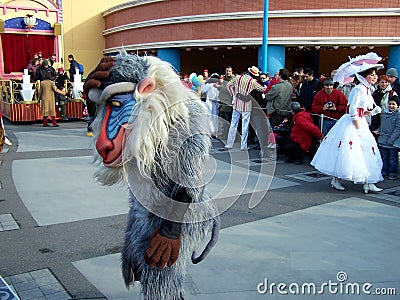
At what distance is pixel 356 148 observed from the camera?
5855mm

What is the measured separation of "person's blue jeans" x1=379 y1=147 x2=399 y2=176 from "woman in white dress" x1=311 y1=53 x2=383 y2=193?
1171 millimetres

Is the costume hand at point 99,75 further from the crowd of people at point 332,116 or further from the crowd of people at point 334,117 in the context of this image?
the crowd of people at point 334,117

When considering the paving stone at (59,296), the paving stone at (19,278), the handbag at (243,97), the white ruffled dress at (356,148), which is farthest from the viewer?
the handbag at (243,97)

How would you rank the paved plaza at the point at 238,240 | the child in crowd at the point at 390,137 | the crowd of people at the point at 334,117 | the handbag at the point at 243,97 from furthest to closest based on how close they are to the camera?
1. the handbag at the point at 243,97
2. the child in crowd at the point at 390,137
3. the crowd of people at the point at 334,117
4. the paved plaza at the point at 238,240

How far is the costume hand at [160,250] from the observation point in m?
2.10

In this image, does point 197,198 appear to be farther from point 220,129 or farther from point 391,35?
point 391,35

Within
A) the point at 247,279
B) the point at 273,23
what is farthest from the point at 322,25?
the point at 247,279

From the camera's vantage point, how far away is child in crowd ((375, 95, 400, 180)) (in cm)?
697

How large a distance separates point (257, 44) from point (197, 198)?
16.1 metres

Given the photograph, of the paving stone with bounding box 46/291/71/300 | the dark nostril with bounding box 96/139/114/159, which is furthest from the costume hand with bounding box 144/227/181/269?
the paving stone with bounding box 46/291/71/300

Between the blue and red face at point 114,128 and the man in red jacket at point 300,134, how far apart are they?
6310mm

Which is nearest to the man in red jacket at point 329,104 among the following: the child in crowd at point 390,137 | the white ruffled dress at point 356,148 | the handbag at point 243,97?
the child in crowd at point 390,137

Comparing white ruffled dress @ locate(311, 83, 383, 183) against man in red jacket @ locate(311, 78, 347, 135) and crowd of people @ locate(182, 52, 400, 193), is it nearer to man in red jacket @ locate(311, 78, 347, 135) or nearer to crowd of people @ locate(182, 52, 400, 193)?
crowd of people @ locate(182, 52, 400, 193)

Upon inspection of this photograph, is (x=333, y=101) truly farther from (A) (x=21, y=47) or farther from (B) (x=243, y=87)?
(A) (x=21, y=47)
